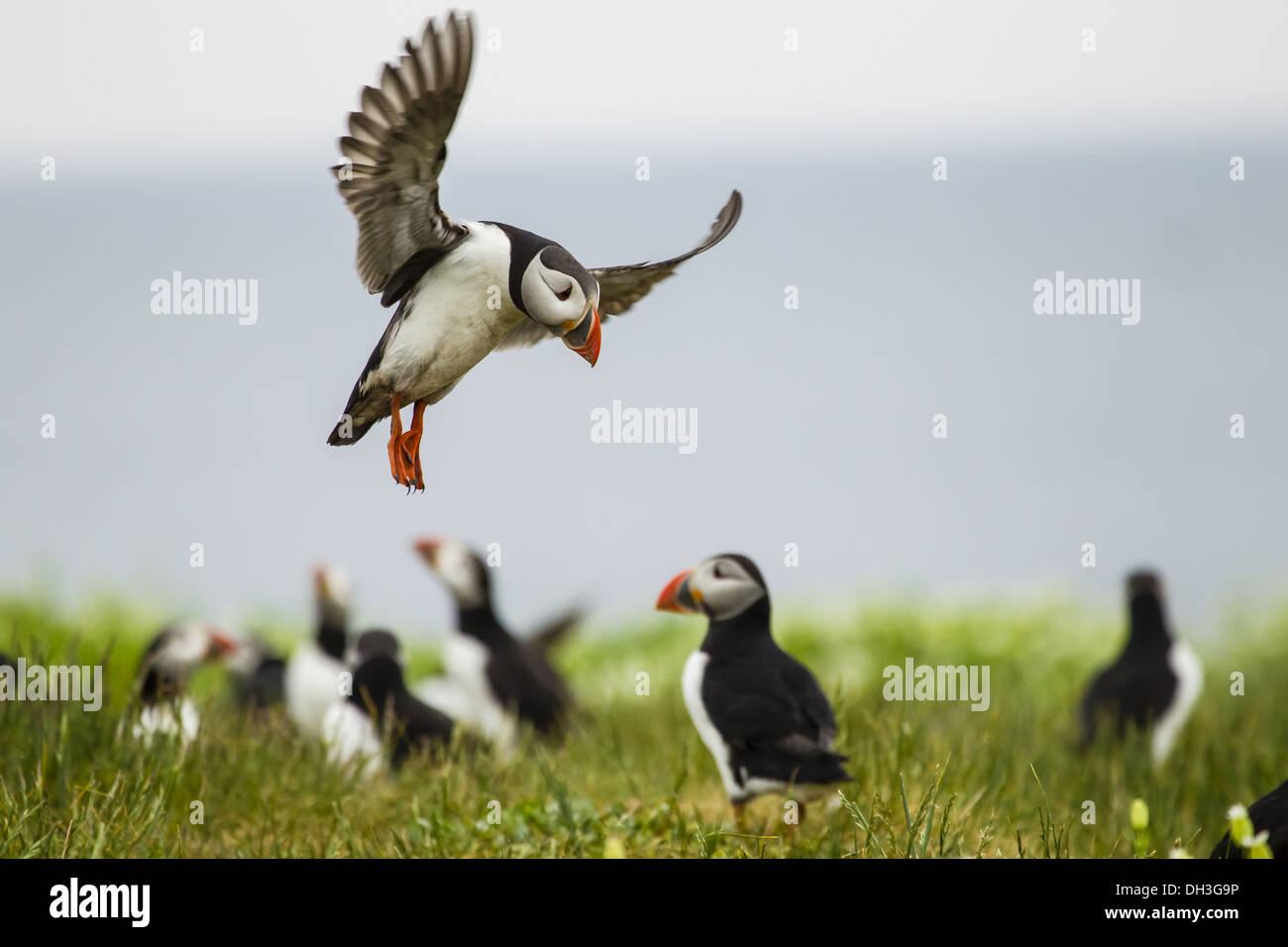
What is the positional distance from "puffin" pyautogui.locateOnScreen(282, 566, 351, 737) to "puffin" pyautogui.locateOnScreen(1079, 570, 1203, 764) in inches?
156

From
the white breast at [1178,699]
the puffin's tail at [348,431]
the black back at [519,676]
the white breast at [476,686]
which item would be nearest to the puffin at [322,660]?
the white breast at [476,686]

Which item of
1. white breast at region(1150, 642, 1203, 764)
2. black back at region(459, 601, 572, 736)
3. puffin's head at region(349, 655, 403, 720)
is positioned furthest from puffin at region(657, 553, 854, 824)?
white breast at region(1150, 642, 1203, 764)

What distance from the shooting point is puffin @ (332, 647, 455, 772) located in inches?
218

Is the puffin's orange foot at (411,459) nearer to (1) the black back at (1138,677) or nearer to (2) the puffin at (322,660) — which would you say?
(2) the puffin at (322,660)

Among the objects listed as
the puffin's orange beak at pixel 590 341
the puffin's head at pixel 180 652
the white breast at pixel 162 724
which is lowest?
the white breast at pixel 162 724

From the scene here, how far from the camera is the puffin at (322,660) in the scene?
6.66 m

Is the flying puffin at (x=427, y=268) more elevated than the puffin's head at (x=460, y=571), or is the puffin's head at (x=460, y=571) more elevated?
the flying puffin at (x=427, y=268)

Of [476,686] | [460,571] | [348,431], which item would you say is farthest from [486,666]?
[348,431]

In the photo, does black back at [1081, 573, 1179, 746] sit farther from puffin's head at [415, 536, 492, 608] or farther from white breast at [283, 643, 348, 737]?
white breast at [283, 643, 348, 737]

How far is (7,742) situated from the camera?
4.45 m

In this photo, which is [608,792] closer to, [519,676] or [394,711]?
[394,711]

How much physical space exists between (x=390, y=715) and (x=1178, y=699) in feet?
13.9

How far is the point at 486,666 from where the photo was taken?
271 inches

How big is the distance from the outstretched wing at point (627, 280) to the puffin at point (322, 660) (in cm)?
378
